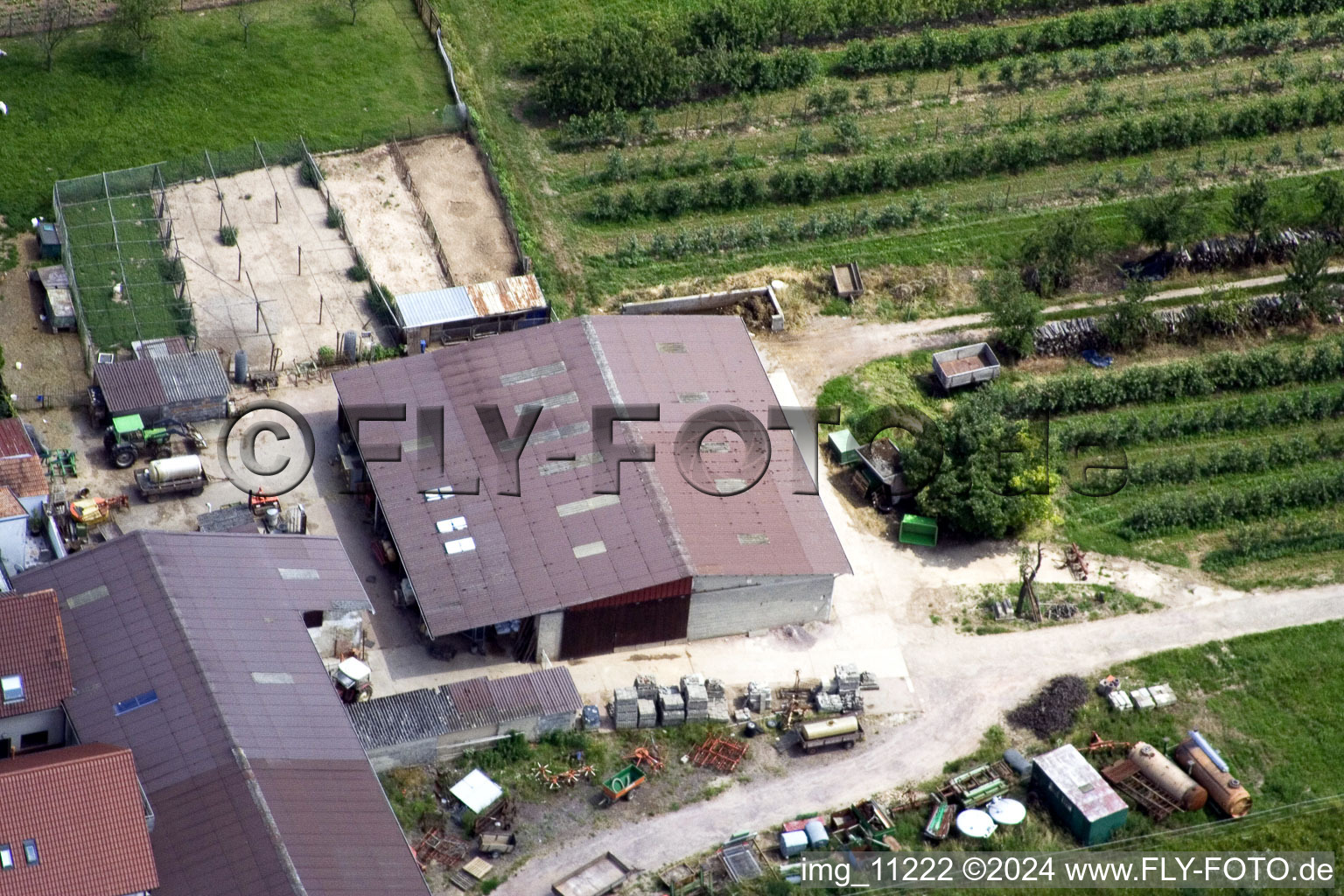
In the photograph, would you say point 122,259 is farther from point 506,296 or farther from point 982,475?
point 982,475

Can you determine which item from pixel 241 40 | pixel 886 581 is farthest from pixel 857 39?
pixel 886 581

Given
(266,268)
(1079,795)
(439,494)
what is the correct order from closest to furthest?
(1079,795) < (439,494) < (266,268)

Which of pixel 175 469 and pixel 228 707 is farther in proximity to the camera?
pixel 175 469

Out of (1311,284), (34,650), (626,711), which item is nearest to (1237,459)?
(1311,284)

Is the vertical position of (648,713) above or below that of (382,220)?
below

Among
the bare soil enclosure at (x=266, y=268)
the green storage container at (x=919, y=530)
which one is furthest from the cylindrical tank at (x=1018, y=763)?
the bare soil enclosure at (x=266, y=268)

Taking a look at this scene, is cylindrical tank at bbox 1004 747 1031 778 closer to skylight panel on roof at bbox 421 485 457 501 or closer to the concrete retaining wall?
the concrete retaining wall

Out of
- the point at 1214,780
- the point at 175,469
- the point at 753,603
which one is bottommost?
the point at 1214,780
